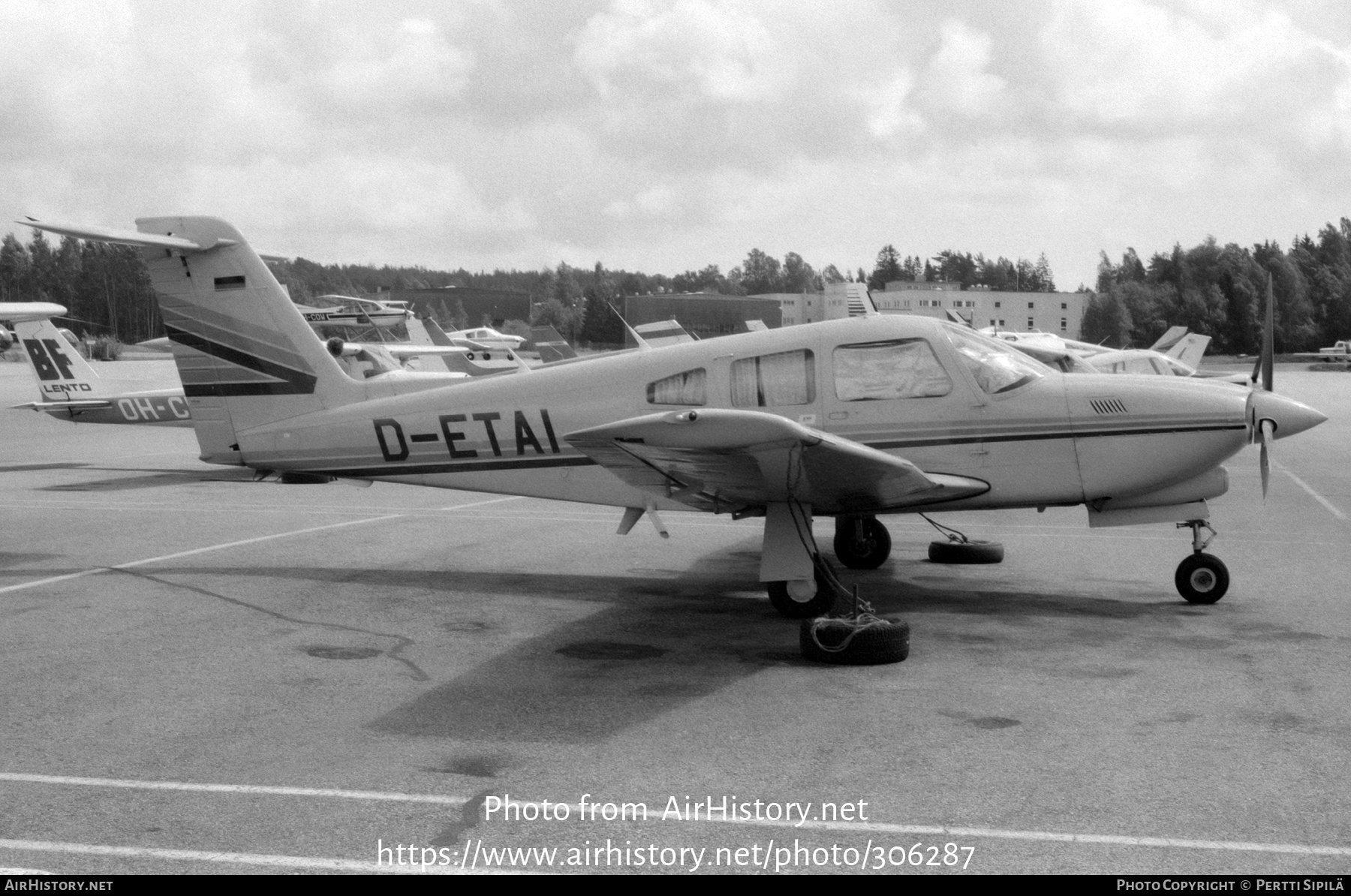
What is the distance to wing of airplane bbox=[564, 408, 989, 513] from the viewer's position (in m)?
6.98

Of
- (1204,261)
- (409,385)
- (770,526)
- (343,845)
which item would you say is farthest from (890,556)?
(1204,261)

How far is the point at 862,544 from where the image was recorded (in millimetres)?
11180

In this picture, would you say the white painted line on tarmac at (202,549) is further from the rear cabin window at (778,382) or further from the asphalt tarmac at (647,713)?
the rear cabin window at (778,382)

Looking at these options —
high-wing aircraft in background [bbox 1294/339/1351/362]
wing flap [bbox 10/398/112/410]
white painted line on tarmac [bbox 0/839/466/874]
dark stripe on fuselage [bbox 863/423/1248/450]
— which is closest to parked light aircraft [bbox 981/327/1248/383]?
dark stripe on fuselage [bbox 863/423/1248/450]

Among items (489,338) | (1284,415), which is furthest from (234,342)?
(489,338)

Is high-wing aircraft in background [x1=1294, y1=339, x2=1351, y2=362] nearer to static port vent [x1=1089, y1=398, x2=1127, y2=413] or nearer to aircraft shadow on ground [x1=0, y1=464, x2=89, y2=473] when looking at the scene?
aircraft shadow on ground [x1=0, y1=464, x2=89, y2=473]

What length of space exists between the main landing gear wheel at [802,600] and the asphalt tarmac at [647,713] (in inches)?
10.1

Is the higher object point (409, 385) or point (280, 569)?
point (409, 385)

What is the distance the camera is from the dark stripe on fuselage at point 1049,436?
9.02 meters

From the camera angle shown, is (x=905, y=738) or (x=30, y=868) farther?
(x=905, y=738)

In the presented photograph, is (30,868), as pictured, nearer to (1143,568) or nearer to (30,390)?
(1143,568)

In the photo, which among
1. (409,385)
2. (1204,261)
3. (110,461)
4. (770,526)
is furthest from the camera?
(1204,261)

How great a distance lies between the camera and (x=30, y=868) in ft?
14.3

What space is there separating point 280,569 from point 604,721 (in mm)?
5765
